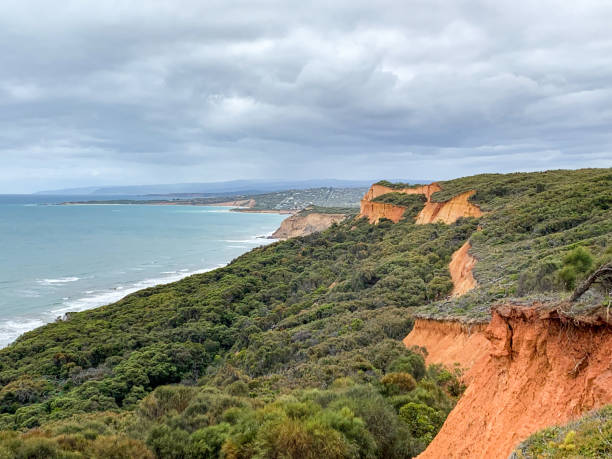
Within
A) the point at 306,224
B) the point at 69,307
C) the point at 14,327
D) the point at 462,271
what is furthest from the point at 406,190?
the point at 14,327

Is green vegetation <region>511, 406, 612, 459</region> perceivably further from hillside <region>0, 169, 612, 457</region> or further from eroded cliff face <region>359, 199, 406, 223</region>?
eroded cliff face <region>359, 199, 406, 223</region>

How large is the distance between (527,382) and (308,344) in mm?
15586

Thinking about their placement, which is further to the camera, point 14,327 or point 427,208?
point 427,208

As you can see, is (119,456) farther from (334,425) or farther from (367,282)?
(367,282)

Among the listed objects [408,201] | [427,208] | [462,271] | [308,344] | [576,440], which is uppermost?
[408,201]

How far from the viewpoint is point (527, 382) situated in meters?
7.68

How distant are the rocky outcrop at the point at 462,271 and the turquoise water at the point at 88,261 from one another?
35079mm

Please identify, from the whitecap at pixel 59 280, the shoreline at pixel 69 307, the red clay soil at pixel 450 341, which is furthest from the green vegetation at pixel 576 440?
the whitecap at pixel 59 280

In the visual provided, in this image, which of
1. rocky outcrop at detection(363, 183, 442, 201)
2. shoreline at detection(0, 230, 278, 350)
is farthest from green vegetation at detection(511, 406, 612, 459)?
rocky outcrop at detection(363, 183, 442, 201)

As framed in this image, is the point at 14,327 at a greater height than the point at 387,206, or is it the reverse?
the point at 387,206

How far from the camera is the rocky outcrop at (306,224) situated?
110 meters

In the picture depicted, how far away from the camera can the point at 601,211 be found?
23.1 meters

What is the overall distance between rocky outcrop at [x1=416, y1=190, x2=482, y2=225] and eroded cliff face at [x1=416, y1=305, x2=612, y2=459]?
3224cm

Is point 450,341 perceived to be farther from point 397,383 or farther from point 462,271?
point 462,271
